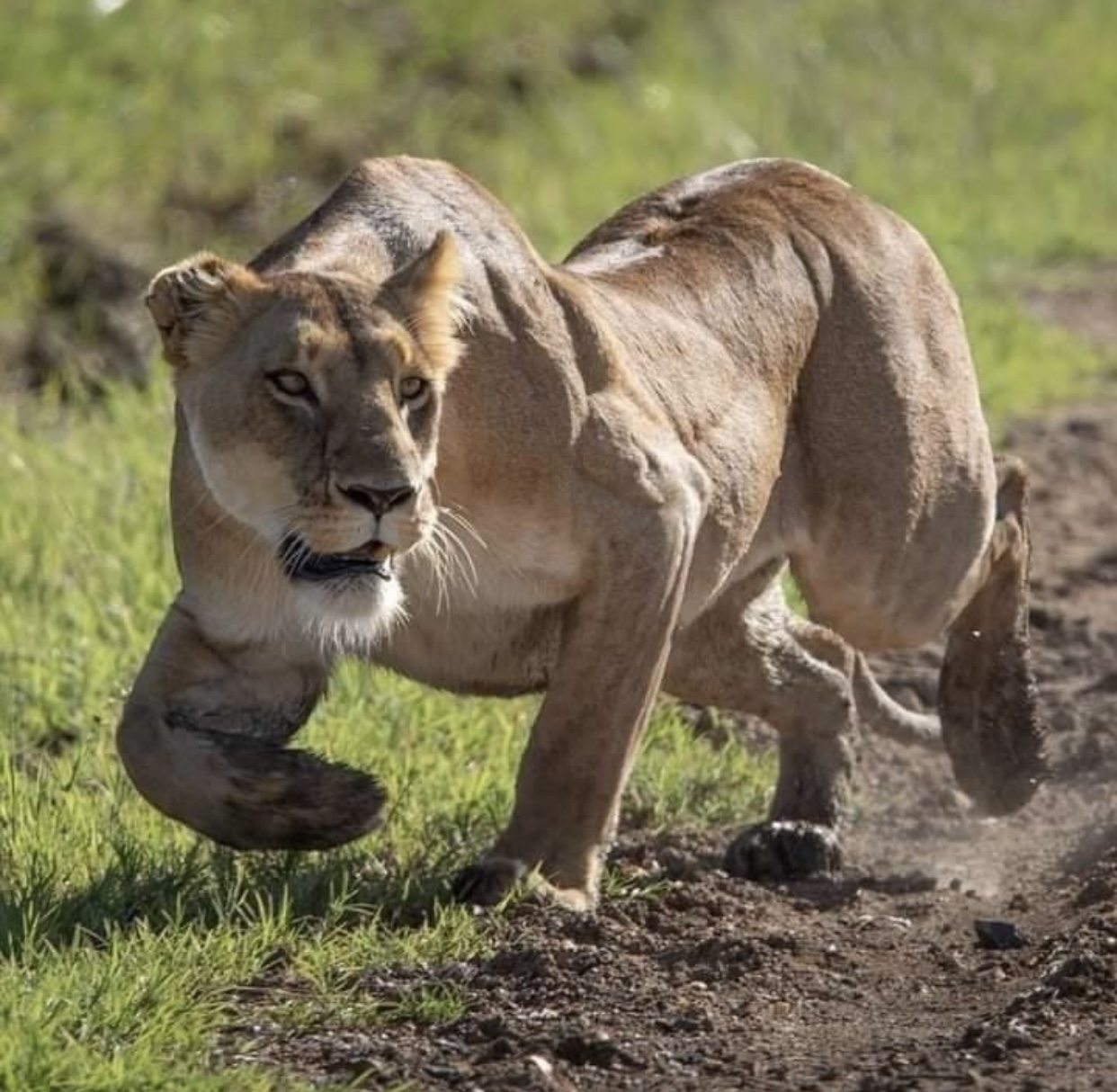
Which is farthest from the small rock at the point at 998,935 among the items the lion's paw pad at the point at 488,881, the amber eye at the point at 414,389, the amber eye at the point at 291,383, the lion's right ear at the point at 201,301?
the lion's right ear at the point at 201,301

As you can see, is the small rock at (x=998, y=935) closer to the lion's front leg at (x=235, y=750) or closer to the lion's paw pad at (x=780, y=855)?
the lion's paw pad at (x=780, y=855)

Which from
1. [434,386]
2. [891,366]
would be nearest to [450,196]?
[434,386]

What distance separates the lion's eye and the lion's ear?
213mm

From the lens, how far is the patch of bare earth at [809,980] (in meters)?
4.11

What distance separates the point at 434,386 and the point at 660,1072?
3.75 ft

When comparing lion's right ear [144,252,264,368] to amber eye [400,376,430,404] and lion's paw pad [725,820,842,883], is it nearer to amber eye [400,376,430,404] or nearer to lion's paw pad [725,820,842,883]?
amber eye [400,376,430,404]

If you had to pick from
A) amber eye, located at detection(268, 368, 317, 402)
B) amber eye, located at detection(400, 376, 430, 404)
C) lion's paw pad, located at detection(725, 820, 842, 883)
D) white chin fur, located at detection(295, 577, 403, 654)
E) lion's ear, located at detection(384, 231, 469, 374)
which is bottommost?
lion's paw pad, located at detection(725, 820, 842, 883)

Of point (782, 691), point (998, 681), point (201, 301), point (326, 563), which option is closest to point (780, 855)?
point (782, 691)

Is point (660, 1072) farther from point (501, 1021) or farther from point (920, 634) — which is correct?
point (920, 634)

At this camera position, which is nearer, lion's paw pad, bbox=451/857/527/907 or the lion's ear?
the lion's ear

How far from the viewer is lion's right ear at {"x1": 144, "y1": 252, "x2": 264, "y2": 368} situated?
4668mm

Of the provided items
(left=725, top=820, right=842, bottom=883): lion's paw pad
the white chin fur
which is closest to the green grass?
(left=725, top=820, right=842, bottom=883): lion's paw pad

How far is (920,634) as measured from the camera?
6.18 metres

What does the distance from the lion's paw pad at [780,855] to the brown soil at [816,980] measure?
54mm
